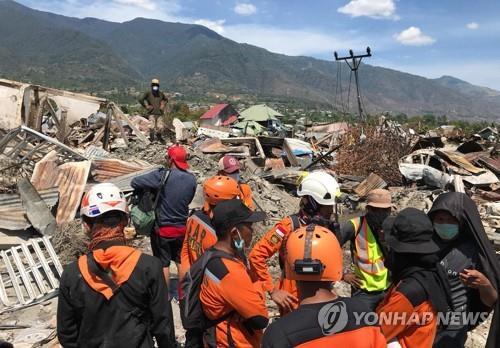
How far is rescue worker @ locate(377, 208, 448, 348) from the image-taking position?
1855 millimetres

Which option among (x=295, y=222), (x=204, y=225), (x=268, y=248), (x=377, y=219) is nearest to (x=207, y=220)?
(x=204, y=225)

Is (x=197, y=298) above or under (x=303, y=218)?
under

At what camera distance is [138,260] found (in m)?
2.02

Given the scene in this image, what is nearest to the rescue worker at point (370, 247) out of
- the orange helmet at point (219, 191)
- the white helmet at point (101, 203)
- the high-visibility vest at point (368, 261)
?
the high-visibility vest at point (368, 261)

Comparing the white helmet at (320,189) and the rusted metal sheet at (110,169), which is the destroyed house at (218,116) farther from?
the white helmet at (320,189)

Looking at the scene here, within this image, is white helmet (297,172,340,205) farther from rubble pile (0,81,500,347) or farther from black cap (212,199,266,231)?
rubble pile (0,81,500,347)

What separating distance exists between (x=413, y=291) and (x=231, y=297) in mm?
831

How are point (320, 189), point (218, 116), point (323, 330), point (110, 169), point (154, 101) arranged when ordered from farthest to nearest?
point (218, 116), point (154, 101), point (110, 169), point (320, 189), point (323, 330)

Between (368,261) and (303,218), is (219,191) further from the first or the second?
(368,261)

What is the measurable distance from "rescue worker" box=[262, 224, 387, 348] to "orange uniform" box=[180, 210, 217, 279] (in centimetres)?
135

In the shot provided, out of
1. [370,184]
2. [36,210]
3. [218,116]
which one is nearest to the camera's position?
[36,210]

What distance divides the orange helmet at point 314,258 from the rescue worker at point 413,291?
429mm

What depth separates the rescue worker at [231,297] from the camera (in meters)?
1.94

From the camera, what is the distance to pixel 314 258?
1.62 m
